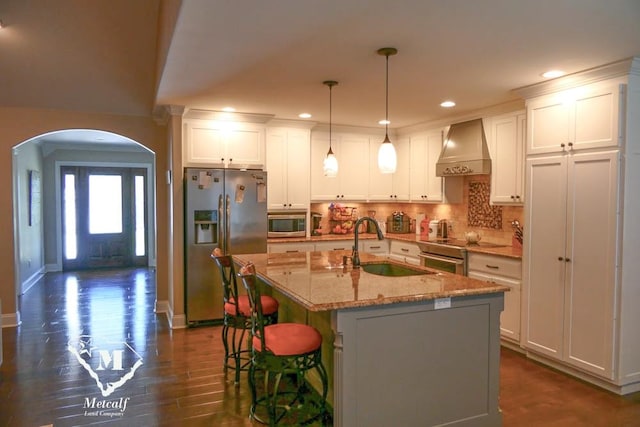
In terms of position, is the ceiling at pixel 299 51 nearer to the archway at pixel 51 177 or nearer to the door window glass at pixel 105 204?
the archway at pixel 51 177

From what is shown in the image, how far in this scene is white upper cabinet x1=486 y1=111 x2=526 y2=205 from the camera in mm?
4375

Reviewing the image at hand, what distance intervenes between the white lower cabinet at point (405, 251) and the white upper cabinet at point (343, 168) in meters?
0.84

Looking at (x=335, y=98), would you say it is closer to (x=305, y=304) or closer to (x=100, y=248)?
(x=305, y=304)

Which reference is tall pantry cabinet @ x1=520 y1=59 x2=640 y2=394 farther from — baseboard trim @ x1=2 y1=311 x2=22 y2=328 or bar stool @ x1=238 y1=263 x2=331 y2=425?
baseboard trim @ x1=2 y1=311 x2=22 y2=328

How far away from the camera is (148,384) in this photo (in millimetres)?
3461

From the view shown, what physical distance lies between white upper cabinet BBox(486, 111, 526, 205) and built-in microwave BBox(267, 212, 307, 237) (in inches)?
91.7

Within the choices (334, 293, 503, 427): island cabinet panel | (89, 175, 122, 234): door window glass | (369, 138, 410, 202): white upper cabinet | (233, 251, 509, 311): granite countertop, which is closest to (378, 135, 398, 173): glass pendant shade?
(233, 251, 509, 311): granite countertop

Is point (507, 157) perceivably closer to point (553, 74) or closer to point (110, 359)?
point (553, 74)

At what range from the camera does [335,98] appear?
4.44 metres

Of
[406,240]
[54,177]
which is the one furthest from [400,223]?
[54,177]

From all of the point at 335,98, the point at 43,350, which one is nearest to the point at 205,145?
the point at 335,98

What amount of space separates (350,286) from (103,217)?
7.81 meters

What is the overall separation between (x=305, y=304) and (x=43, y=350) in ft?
10.8

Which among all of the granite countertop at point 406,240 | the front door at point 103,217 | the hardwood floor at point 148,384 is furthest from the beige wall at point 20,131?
the front door at point 103,217
